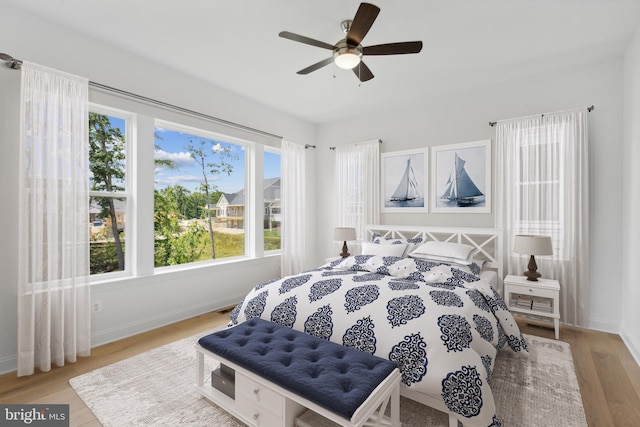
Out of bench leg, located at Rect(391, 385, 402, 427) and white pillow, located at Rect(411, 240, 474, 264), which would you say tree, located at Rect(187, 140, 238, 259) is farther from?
bench leg, located at Rect(391, 385, 402, 427)

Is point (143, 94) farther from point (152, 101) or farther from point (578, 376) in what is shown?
point (578, 376)

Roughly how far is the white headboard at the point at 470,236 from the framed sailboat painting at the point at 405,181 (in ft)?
1.02

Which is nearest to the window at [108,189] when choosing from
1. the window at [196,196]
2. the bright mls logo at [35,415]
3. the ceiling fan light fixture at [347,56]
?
the window at [196,196]

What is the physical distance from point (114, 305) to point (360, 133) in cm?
398

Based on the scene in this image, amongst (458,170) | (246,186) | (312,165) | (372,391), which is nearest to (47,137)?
(246,186)

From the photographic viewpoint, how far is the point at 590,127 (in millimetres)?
3314

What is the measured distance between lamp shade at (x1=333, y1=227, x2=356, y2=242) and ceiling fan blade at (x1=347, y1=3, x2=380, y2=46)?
2.72 m

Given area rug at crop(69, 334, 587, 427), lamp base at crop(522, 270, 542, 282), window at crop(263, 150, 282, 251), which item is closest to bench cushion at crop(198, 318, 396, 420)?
area rug at crop(69, 334, 587, 427)

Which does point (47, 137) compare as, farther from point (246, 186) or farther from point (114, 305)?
point (246, 186)

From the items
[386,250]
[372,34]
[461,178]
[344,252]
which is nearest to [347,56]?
[372,34]

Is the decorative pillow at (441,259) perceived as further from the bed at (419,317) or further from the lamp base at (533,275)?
the lamp base at (533,275)

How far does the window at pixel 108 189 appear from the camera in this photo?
120 inches

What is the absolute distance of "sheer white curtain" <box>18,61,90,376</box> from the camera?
241cm

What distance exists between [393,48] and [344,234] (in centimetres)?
272
